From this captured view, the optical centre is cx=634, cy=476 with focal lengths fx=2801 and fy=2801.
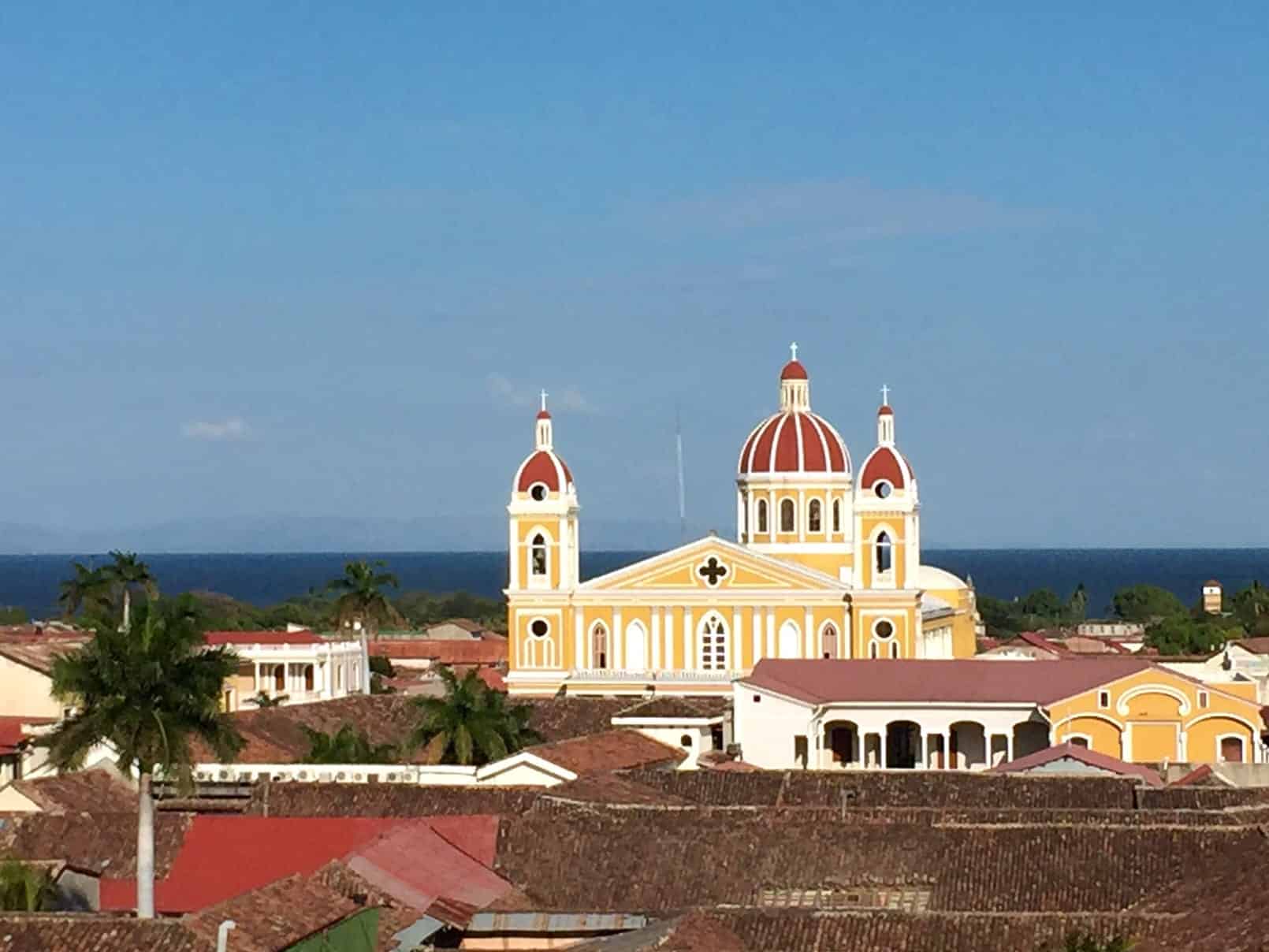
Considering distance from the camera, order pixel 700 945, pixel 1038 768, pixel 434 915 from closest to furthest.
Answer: pixel 700 945 < pixel 434 915 < pixel 1038 768

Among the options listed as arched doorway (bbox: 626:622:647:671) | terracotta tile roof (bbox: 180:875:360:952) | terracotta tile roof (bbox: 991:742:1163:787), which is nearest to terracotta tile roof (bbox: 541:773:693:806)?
terracotta tile roof (bbox: 991:742:1163:787)

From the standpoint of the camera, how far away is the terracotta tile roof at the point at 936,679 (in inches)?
2672

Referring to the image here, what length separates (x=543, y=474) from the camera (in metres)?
82.1

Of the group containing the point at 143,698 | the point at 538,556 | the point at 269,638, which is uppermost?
the point at 538,556

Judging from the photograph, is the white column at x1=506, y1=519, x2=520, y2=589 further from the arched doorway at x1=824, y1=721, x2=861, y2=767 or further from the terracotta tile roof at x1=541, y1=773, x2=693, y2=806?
the terracotta tile roof at x1=541, y1=773, x2=693, y2=806

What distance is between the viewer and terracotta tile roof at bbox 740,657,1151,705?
67.9m

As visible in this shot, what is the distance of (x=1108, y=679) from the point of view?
6669 centimetres

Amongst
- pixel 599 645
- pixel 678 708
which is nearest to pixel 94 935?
pixel 678 708

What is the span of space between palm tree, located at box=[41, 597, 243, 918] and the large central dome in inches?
1836

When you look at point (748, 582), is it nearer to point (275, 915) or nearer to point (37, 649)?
point (37, 649)

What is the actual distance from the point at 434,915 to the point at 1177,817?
44.6ft

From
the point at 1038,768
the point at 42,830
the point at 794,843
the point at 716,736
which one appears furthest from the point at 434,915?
the point at 716,736

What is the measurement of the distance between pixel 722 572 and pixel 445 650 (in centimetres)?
3863

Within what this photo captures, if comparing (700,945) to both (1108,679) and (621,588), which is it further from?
(621,588)
